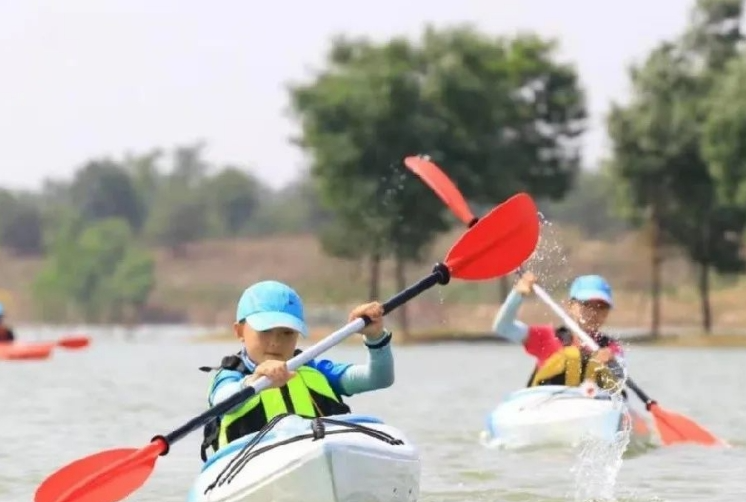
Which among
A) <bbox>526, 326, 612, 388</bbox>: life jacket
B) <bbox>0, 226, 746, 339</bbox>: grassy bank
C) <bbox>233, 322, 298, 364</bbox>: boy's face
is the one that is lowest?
<bbox>0, 226, 746, 339</bbox>: grassy bank

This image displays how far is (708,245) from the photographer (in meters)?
43.9

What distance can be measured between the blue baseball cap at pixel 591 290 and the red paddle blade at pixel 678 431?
1.20 metres

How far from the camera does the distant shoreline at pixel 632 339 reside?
41.5 metres

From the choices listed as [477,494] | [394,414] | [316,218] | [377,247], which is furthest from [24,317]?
[477,494]

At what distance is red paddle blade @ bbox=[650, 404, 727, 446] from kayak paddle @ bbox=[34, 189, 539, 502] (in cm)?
408

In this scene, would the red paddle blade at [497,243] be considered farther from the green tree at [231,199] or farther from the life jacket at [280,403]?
the green tree at [231,199]

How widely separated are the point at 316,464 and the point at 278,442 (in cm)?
19

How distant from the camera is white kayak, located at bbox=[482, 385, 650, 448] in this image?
1156 centimetres

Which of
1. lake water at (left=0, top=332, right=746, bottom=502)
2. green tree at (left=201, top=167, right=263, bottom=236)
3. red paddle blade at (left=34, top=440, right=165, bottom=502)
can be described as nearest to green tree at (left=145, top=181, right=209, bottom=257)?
green tree at (left=201, top=167, right=263, bottom=236)

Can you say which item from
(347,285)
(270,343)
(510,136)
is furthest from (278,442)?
(347,285)

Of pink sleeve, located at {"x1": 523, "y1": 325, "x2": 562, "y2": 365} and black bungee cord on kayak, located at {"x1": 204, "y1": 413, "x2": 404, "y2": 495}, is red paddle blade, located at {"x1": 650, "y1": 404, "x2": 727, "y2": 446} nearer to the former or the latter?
pink sleeve, located at {"x1": 523, "y1": 325, "x2": 562, "y2": 365}

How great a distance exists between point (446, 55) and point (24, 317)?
46.2m

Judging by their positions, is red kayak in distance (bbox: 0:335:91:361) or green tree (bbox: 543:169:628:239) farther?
green tree (bbox: 543:169:628:239)

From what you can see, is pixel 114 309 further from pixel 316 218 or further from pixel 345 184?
pixel 345 184
